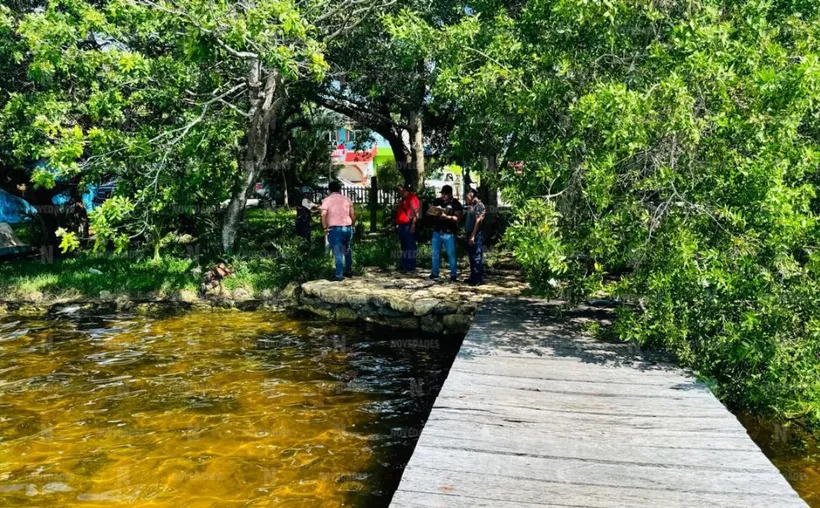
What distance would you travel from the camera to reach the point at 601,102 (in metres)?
6.61

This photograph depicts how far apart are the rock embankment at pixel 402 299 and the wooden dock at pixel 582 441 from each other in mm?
3794

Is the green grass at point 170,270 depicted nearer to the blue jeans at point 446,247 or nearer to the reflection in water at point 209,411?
the reflection in water at point 209,411

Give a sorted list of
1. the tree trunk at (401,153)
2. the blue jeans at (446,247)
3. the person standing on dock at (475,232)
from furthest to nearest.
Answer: the tree trunk at (401,153) → the blue jeans at (446,247) → the person standing on dock at (475,232)

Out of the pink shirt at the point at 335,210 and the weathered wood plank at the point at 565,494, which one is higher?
the pink shirt at the point at 335,210

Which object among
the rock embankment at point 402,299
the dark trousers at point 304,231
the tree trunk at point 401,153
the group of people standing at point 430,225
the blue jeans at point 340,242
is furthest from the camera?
the tree trunk at point 401,153

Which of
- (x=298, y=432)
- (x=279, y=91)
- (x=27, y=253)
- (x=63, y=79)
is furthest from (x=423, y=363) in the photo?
(x=27, y=253)

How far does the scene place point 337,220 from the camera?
1270 cm

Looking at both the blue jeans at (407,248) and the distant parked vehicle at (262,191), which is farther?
the distant parked vehicle at (262,191)

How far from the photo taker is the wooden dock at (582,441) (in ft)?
13.8

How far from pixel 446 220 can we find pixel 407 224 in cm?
202

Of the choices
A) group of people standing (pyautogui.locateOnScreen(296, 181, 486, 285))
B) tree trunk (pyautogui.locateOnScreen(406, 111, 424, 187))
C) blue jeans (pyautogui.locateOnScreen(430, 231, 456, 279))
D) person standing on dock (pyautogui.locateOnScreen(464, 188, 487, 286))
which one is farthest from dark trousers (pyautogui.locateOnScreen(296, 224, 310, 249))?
tree trunk (pyautogui.locateOnScreen(406, 111, 424, 187))

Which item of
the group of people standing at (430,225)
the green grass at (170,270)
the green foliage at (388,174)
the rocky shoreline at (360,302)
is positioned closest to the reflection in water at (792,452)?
the rocky shoreline at (360,302)

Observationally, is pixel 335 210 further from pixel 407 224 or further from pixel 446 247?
pixel 446 247

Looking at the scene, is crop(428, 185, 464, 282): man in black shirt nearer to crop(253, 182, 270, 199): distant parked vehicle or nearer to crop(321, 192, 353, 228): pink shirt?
crop(321, 192, 353, 228): pink shirt
